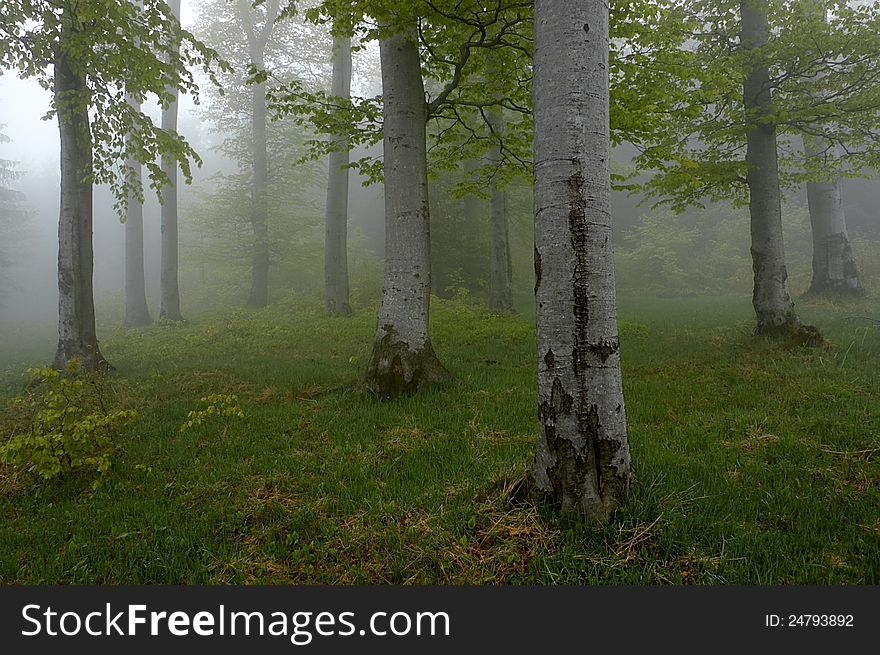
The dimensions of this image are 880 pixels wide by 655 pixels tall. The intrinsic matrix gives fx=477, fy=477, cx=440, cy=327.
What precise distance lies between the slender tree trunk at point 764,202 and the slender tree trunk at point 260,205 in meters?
17.6

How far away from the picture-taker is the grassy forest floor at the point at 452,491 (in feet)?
8.52

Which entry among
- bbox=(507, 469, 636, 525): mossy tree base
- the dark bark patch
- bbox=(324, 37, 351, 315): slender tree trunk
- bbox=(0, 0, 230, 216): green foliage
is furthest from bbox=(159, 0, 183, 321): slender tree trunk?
the dark bark patch

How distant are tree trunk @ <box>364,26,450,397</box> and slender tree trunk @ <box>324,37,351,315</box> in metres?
8.96

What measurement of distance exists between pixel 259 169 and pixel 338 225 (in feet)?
29.7

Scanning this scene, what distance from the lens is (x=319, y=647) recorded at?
218 cm

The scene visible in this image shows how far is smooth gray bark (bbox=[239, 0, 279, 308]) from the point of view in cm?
2056

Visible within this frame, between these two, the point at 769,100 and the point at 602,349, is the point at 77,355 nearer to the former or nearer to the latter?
the point at 602,349

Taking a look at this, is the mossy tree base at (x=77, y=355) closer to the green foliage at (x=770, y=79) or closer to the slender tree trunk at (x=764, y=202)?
the green foliage at (x=770, y=79)

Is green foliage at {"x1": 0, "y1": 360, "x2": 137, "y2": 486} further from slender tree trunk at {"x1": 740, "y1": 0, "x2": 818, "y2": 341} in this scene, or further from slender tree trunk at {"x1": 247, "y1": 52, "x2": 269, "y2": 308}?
slender tree trunk at {"x1": 247, "y1": 52, "x2": 269, "y2": 308}

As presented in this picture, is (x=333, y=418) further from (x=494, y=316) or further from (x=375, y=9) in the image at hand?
(x=494, y=316)

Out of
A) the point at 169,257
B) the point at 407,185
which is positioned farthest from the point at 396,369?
the point at 169,257

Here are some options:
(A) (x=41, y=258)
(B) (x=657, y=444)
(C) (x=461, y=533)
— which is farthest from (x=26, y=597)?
(A) (x=41, y=258)

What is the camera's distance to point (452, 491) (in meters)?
3.39

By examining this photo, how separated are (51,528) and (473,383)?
4488 millimetres
